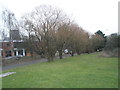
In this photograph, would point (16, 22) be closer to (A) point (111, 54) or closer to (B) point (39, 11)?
(B) point (39, 11)

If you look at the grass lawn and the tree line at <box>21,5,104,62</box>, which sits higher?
the tree line at <box>21,5,104,62</box>

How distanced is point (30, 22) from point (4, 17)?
4749 millimetres

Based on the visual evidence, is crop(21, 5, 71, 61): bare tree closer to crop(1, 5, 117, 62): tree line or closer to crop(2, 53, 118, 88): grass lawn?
crop(1, 5, 117, 62): tree line

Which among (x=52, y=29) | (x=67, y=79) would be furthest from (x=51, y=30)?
(x=67, y=79)

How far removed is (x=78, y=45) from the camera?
1093 inches

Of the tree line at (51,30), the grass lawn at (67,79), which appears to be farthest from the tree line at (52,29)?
the grass lawn at (67,79)

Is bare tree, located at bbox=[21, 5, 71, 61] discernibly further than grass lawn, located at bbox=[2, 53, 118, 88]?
Yes

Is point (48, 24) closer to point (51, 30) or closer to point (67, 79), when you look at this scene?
point (51, 30)

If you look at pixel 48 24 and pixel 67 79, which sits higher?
pixel 48 24

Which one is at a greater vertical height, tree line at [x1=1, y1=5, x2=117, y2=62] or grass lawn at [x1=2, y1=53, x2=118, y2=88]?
tree line at [x1=1, y1=5, x2=117, y2=62]

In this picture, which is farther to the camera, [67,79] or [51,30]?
→ [51,30]

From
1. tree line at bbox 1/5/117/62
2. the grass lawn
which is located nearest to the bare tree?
tree line at bbox 1/5/117/62

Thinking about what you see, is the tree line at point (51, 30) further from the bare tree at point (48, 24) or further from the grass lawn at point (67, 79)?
the grass lawn at point (67, 79)

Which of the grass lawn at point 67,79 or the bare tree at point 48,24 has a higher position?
the bare tree at point 48,24
